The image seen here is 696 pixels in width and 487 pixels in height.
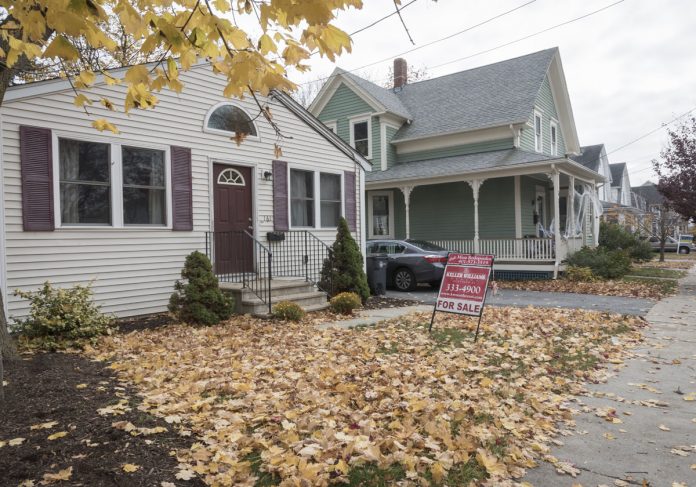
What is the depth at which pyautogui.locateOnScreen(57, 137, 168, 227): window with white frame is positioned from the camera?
7848 mm

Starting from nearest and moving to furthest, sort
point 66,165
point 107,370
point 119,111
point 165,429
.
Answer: point 165,429
point 107,370
point 66,165
point 119,111

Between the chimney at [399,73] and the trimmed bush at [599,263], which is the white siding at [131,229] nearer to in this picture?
the trimmed bush at [599,263]

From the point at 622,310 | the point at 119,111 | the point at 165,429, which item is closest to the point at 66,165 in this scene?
the point at 119,111

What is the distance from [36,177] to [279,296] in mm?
4370

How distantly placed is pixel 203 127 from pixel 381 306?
16.6 ft

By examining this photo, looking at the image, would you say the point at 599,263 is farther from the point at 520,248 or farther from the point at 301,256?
the point at 301,256

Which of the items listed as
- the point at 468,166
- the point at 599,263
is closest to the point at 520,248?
the point at 599,263

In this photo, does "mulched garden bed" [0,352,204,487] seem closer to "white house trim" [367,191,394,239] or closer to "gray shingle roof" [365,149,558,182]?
"gray shingle roof" [365,149,558,182]

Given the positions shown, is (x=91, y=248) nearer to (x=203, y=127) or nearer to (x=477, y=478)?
(x=203, y=127)

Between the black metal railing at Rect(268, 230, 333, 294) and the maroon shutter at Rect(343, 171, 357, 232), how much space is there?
1168 mm

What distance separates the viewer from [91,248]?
8039 mm

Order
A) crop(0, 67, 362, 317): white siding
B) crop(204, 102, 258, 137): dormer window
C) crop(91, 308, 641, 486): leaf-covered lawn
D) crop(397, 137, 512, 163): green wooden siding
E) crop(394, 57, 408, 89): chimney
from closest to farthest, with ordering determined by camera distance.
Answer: crop(91, 308, 641, 486): leaf-covered lawn < crop(0, 67, 362, 317): white siding < crop(204, 102, 258, 137): dormer window < crop(397, 137, 512, 163): green wooden siding < crop(394, 57, 408, 89): chimney

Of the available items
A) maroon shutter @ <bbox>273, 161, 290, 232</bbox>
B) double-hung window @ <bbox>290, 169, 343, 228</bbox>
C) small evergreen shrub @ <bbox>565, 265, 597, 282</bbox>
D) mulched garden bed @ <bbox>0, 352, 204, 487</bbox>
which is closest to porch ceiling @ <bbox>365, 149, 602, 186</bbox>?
small evergreen shrub @ <bbox>565, 265, 597, 282</bbox>

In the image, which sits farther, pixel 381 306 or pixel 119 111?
pixel 381 306
